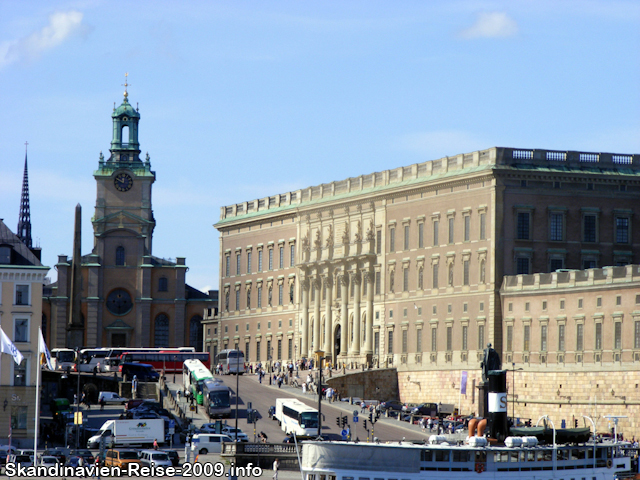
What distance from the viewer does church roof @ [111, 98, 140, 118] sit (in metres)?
185

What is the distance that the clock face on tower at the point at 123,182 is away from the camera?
18238 cm

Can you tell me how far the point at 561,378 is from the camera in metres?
117

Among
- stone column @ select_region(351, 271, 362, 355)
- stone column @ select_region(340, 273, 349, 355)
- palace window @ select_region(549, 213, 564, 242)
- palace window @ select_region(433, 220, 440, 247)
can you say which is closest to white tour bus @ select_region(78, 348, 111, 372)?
stone column @ select_region(340, 273, 349, 355)

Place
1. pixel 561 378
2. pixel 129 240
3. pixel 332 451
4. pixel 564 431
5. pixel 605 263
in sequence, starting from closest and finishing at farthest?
pixel 332 451 → pixel 564 431 → pixel 561 378 → pixel 605 263 → pixel 129 240

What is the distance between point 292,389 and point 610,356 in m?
30.5

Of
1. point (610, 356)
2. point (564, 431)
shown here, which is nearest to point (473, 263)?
point (610, 356)

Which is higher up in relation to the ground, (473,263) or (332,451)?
(473,263)

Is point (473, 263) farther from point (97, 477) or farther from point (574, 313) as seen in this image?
point (97, 477)

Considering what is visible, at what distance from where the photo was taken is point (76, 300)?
503 feet

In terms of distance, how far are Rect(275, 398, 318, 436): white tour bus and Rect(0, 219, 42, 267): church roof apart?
1916cm

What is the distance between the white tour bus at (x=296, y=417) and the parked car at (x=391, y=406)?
8.97 metres

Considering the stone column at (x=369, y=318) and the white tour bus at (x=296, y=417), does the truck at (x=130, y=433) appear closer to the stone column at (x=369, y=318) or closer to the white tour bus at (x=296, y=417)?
the white tour bus at (x=296, y=417)

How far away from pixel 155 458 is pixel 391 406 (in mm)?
40039

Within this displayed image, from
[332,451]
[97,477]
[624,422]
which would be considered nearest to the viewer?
[332,451]
